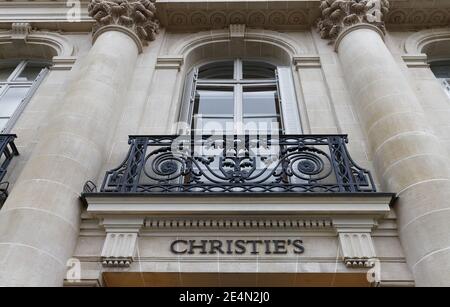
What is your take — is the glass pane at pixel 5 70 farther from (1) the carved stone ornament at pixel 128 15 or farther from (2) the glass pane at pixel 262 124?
(2) the glass pane at pixel 262 124

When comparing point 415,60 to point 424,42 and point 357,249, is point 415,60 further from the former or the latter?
point 357,249

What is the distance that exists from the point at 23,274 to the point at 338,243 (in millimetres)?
3174

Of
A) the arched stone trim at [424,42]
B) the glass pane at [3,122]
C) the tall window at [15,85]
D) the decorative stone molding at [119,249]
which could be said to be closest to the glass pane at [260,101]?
the arched stone trim at [424,42]

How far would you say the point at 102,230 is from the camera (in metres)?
5.02

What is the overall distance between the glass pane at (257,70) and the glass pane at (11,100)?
4.21 metres

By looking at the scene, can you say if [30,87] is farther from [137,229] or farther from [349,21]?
[349,21]

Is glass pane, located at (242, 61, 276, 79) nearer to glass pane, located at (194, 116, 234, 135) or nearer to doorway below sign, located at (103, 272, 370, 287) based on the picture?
glass pane, located at (194, 116, 234, 135)


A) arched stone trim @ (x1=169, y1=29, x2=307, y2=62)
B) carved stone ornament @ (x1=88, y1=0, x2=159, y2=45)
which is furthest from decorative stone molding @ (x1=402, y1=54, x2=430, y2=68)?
carved stone ornament @ (x1=88, y1=0, x2=159, y2=45)

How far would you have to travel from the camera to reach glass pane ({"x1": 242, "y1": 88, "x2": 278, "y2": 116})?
7688 mm

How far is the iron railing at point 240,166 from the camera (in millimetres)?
5305

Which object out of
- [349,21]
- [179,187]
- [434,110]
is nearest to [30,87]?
[179,187]

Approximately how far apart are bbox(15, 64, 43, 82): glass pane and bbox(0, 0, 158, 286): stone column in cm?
173

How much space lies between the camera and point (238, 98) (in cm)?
794

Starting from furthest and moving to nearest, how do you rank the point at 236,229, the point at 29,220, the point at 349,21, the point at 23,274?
the point at 349,21 → the point at 236,229 → the point at 29,220 → the point at 23,274
